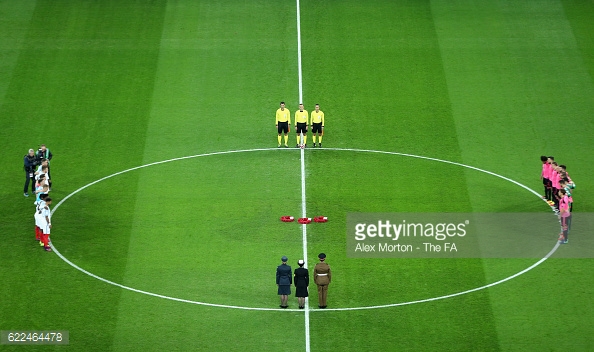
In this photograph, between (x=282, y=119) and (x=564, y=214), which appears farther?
(x=282, y=119)

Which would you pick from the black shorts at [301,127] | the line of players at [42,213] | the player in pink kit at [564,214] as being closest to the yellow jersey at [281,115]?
the black shorts at [301,127]

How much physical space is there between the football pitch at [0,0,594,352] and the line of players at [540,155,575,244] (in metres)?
0.56

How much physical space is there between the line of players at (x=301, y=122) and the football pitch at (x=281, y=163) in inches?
23.7

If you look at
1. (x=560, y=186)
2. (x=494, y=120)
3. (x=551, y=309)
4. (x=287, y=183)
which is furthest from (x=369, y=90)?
(x=551, y=309)

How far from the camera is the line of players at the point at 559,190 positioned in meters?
34.2

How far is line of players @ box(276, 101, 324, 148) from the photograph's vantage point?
131 ft

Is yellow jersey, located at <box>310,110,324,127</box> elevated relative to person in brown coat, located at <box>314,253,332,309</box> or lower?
elevated

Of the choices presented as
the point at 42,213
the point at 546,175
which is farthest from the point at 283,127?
the point at 42,213

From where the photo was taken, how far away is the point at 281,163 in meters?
39.4

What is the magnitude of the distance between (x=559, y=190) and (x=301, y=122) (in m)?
10.0

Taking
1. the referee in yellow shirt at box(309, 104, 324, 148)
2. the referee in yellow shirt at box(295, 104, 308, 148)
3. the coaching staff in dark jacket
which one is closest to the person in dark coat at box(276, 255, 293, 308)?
the referee in yellow shirt at box(309, 104, 324, 148)

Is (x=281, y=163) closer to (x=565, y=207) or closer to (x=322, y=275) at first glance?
(x=322, y=275)

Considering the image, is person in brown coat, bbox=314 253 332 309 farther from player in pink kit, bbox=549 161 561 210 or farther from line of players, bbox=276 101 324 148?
line of players, bbox=276 101 324 148

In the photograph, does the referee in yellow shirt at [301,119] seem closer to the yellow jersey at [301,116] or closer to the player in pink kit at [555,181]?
the yellow jersey at [301,116]
